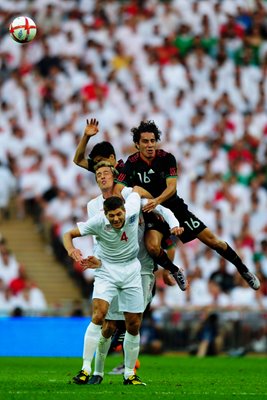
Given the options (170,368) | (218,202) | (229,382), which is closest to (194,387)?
(229,382)

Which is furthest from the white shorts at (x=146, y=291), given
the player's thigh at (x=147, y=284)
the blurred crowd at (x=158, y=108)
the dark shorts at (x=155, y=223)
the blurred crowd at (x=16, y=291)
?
the blurred crowd at (x=158, y=108)

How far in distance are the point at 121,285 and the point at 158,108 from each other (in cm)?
1551

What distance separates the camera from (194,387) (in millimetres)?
14398

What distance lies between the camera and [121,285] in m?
14.1

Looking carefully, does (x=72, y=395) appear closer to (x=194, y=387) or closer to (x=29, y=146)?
(x=194, y=387)

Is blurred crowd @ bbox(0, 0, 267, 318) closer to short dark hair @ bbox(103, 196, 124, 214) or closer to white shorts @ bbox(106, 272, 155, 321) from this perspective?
white shorts @ bbox(106, 272, 155, 321)

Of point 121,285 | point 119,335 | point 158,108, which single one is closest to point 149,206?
point 121,285

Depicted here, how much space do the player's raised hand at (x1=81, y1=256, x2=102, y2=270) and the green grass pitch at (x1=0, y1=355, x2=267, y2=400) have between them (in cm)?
121

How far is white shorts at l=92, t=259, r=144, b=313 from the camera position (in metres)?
14.0

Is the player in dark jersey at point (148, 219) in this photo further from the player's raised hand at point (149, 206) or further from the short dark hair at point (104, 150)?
the player's raised hand at point (149, 206)

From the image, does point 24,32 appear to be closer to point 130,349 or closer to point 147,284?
point 147,284

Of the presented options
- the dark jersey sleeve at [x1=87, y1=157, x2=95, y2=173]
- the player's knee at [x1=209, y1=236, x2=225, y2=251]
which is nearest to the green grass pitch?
the player's knee at [x1=209, y1=236, x2=225, y2=251]

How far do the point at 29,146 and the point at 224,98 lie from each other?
486 cm

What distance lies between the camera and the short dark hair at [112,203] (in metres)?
13.6
